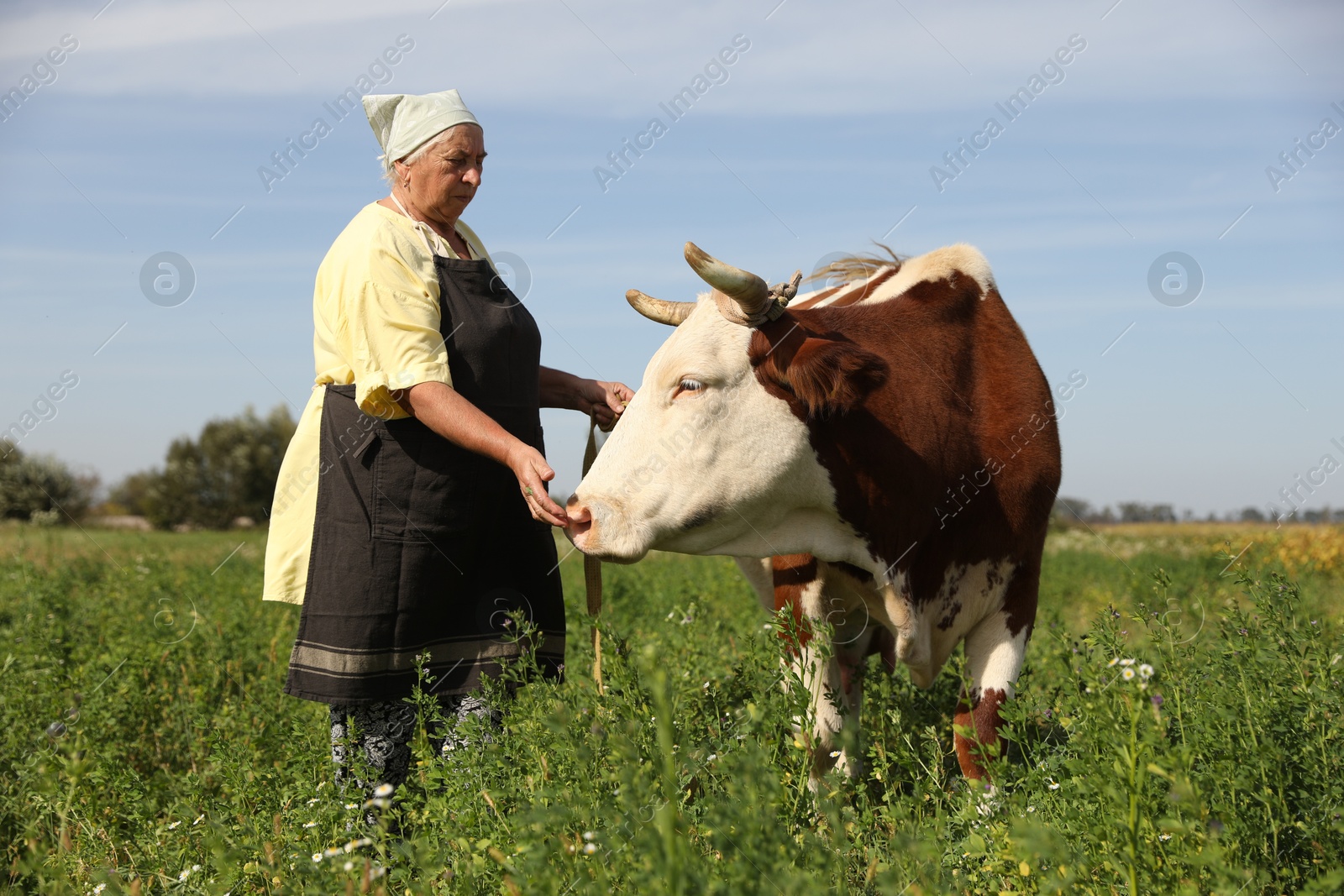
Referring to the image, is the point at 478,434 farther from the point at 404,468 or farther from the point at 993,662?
the point at 993,662

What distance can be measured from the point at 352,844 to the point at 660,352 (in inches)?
71.5

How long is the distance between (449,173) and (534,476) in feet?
3.71

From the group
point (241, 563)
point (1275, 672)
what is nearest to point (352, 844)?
point (1275, 672)

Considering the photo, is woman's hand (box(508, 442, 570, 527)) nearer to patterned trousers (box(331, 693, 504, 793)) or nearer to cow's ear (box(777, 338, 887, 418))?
patterned trousers (box(331, 693, 504, 793))

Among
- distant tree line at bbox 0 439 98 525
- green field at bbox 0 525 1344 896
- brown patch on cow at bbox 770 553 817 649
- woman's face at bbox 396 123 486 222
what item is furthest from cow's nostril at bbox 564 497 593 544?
distant tree line at bbox 0 439 98 525

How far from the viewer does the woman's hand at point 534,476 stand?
10.2 feet

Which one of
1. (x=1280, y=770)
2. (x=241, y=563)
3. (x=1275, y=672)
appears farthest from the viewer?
(x=241, y=563)

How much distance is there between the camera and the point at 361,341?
3.30m

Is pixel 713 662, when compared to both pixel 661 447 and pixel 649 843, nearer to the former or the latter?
pixel 661 447

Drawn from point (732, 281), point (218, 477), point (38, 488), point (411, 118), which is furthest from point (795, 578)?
point (218, 477)

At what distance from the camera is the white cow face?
3.36 metres

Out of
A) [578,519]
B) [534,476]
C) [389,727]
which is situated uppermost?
[534,476]

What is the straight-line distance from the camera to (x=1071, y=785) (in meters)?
2.63

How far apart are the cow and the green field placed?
0.94 feet
